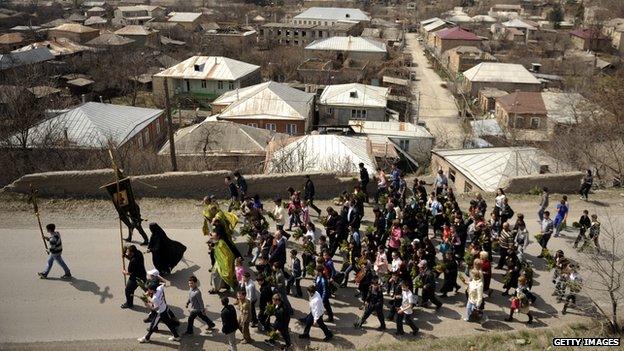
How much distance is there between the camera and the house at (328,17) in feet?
294

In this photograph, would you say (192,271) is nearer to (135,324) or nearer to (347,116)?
(135,324)

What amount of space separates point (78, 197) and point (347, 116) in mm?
27033

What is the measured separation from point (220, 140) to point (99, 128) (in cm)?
574

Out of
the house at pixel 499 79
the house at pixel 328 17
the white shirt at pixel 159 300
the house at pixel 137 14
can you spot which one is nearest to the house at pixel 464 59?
the house at pixel 499 79

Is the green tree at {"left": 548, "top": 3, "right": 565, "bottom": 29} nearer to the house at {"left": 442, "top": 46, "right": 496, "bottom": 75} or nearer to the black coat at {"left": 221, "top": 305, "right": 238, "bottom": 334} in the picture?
the house at {"left": 442, "top": 46, "right": 496, "bottom": 75}

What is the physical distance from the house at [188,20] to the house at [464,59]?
4392 centimetres

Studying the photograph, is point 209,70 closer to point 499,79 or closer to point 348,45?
point 348,45

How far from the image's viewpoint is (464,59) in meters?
59.4

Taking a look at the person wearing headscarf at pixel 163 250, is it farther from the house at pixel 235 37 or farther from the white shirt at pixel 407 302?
the house at pixel 235 37

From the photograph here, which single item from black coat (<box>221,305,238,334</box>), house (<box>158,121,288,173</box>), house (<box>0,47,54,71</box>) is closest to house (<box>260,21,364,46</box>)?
house (<box>0,47,54,71</box>)

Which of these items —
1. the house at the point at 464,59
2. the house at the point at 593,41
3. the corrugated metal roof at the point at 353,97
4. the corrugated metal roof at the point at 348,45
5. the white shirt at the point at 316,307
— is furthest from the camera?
the house at the point at 593,41

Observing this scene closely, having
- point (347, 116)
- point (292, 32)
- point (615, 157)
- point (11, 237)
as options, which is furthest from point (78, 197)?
point (292, 32)

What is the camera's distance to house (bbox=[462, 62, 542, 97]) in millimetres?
49781

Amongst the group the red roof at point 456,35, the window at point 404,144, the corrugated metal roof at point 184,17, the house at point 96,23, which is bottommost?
the window at point 404,144
